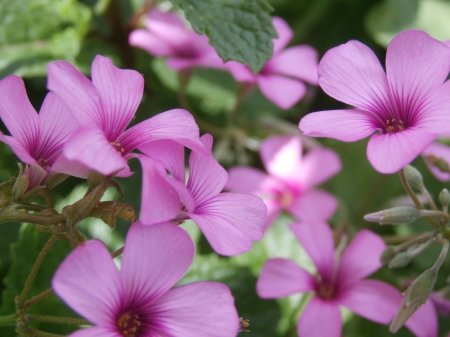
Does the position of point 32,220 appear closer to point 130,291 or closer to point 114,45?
→ point 130,291

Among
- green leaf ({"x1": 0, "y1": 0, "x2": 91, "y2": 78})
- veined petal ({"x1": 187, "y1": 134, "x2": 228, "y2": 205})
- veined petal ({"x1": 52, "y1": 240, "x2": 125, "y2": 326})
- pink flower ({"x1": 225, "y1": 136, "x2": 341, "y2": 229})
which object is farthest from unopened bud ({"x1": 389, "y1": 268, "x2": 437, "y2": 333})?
green leaf ({"x1": 0, "y1": 0, "x2": 91, "y2": 78})

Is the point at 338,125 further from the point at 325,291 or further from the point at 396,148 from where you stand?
the point at 325,291

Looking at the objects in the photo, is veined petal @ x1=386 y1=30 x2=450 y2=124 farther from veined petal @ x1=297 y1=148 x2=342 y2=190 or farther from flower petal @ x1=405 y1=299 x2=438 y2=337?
veined petal @ x1=297 y1=148 x2=342 y2=190

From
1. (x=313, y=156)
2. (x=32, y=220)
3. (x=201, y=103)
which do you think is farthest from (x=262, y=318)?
(x=201, y=103)

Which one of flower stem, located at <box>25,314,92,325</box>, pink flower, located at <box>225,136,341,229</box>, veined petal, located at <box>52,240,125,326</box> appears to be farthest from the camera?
pink flower, located at <box>225,136,341,229</box>

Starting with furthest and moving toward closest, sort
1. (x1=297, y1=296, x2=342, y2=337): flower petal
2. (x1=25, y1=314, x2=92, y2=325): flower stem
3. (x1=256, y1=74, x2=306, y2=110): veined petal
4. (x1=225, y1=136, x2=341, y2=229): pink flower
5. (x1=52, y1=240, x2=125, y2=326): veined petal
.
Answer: (x1=225, y1=136, x2=341, y2=229): pink flower, (x1=256, y1=74, x2=306, y2=110): veined petal, (x1=297, y1=296, x2=342, y2=337): flower petal, (x1=25, y1=314, x2=92, y2=325): flower stem, (x1=52, y1=240, x2=125, y2=326): veined petal

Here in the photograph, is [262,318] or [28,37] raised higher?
[28,37]

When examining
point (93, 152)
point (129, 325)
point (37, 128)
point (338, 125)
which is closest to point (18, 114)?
point (37, 128)
